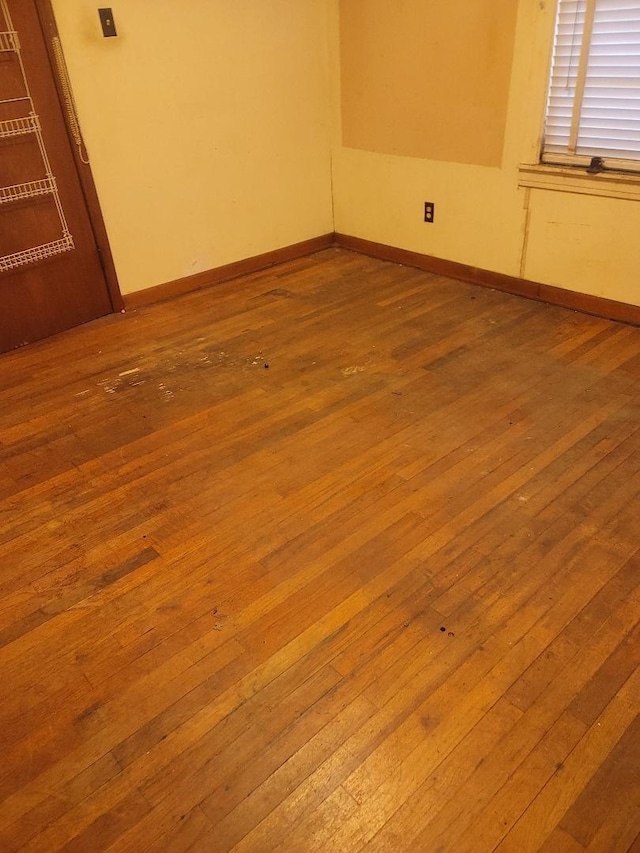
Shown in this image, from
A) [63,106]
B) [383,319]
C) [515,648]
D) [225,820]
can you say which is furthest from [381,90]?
[225,820]

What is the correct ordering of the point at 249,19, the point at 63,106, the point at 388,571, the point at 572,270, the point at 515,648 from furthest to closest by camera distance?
the point at 249,19 < the point at 572,270 < the point at 63,106 < the point at 388,571 < the point at 515,648

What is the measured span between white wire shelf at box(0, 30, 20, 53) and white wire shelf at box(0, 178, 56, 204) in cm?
54

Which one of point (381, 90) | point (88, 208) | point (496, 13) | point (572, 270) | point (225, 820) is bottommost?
point (225, 820)

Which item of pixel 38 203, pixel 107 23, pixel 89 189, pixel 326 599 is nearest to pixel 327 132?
pixel 107 23

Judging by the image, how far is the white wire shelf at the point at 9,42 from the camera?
2.75m

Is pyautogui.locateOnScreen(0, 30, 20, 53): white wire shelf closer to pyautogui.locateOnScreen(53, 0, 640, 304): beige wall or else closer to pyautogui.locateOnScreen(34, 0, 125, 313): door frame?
pyautogui.locateOnScreen(34, 0, 125, 313): door frame

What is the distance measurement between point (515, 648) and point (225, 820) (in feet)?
2.53

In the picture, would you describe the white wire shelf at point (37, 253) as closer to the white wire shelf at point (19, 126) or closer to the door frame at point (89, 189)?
the door frame at point (89, 189)

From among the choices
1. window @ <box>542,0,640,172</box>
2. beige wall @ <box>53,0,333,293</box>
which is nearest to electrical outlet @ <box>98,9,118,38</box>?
beige wall @ <box>53,0,333,293</box>

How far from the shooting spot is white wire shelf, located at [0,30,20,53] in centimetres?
275

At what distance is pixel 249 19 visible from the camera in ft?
11.6

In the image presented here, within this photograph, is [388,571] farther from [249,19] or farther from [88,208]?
[249,19]

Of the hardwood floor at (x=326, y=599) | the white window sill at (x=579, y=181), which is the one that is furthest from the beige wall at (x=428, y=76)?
the hardwood floor at (x=326, y=599)

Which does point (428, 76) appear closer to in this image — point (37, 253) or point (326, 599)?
point (37, 253)
